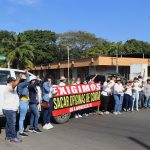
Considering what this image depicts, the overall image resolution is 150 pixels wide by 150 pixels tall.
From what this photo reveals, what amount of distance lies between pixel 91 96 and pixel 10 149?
7.28 meters

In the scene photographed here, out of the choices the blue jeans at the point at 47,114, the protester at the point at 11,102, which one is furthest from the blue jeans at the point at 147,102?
the protester at the point at 11,102

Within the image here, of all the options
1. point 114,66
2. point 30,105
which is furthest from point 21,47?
point 30,105

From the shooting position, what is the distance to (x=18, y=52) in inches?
2522

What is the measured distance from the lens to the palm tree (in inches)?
2526

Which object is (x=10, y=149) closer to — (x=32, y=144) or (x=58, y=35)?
(x=32, y=144)

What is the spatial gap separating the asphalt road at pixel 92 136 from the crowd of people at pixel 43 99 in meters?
0.46

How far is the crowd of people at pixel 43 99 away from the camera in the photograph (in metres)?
9.91

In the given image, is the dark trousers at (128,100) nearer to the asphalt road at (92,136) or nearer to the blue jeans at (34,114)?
the asphalt road at (92,136)

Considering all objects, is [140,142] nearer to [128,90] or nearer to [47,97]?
[47,97]

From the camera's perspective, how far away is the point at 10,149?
9195 mm

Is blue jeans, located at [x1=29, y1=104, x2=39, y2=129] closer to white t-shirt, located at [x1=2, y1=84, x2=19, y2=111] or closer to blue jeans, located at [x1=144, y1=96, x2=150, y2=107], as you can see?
white t-shirt, located at [x1=2, y1=84, x2=19, y2=111]

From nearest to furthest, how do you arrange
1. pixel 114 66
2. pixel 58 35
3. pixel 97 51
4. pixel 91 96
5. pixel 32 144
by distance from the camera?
1. pixel 32 144
2. pixel 91 96
3. pixel 114 66
4. pixel 97 51
5. pixel 58 35

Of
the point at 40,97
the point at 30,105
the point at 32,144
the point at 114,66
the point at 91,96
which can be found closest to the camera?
the point at 32,144

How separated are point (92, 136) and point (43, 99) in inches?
92.5
